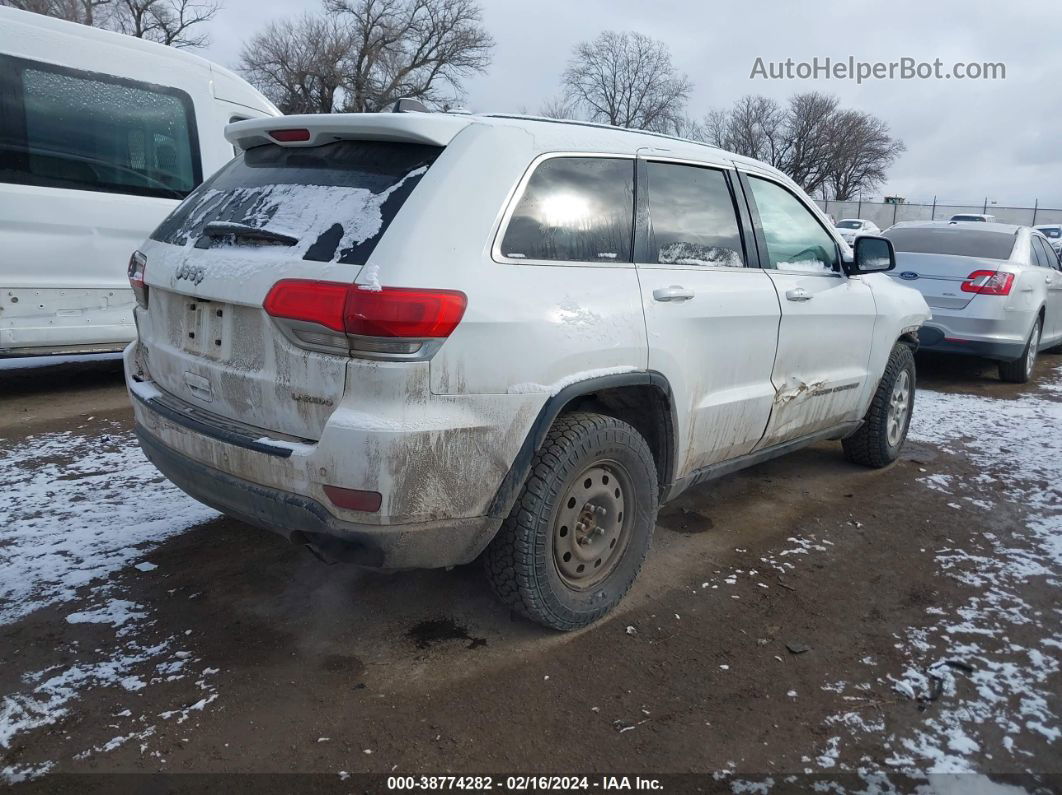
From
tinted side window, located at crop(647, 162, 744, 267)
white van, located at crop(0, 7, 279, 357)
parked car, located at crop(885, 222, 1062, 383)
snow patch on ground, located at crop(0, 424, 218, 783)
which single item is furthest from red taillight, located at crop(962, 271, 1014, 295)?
snow patch on ground, located at crop(0, 424, 218, 783)

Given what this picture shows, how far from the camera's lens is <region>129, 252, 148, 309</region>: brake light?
3.08 metres

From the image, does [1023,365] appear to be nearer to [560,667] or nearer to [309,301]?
[560,667]

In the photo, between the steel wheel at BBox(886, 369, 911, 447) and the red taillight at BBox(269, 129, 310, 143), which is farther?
the steel wheel at BBox(886, 369, 911, 447)

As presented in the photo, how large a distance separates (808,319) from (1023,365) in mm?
5489

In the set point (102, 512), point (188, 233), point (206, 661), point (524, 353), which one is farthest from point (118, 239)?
point (524, 353)

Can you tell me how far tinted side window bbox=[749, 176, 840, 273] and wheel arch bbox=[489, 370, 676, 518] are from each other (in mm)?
1141

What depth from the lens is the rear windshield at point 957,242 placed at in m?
7.89

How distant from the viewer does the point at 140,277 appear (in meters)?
3.10

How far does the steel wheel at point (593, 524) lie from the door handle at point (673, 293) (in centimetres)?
65

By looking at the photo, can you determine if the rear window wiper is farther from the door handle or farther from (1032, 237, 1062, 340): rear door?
(1032, 237, 1062, 340): rear door

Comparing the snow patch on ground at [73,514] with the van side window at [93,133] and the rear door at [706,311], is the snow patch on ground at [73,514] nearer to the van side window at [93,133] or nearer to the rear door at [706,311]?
the van side window at [93,133]

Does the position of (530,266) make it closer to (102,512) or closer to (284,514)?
(284,514)

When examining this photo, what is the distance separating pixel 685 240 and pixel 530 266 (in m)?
0.96

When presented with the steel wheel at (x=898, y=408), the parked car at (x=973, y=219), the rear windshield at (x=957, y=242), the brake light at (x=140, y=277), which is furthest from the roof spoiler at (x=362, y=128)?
the parked car at (x=973, y=219)
